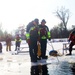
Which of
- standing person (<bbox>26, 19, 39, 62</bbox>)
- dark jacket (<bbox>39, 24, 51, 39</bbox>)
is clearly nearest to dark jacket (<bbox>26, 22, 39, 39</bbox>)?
standing person (<bbox>26, 19, 39, 62</bbox>)

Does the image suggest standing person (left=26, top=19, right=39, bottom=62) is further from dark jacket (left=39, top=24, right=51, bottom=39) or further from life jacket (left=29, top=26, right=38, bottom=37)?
dark jacket (left=39, top=24, right=51, bottom=39)

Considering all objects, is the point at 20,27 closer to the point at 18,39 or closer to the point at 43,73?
the point at 18,39

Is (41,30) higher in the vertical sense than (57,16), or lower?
lower

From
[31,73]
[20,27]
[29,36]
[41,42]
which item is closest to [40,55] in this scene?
[41,42]

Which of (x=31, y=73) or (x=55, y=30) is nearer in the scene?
(x=31, y=73)

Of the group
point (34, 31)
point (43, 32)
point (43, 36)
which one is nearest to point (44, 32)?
point (43, 32)

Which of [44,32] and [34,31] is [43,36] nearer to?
[44,32]

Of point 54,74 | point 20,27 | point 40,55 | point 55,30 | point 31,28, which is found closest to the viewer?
point 54,74

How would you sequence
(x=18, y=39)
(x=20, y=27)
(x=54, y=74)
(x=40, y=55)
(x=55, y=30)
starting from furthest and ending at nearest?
1. (x=20, y=27)
2. (x=55, y=30)
3. (x=18, y=39)
4. (x=40, y=55)
5. (x=54, y=74)

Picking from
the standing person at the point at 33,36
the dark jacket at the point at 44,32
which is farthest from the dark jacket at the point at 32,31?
the dark jacket at the point at 44,32

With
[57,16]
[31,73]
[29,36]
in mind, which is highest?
[57,16]

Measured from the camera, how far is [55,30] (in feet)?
331

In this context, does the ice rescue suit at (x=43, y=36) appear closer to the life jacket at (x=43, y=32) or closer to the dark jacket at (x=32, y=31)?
the life jacket at (x=43, y=32)

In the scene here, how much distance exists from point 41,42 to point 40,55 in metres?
0.69
